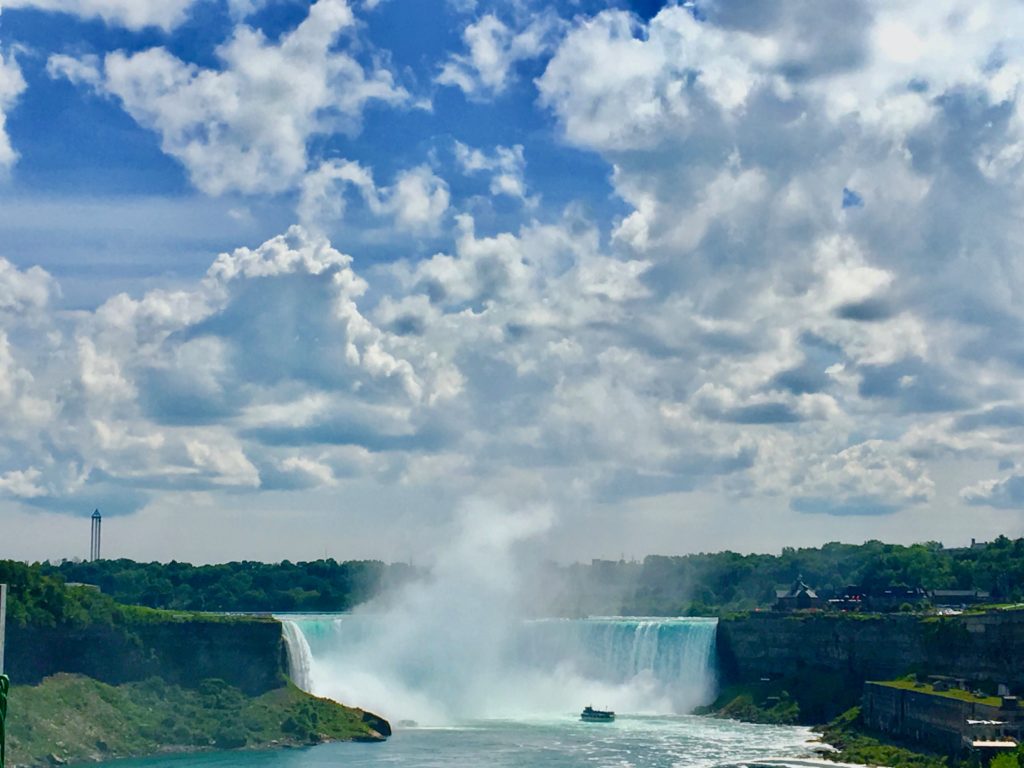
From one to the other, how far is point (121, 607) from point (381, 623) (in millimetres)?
23080

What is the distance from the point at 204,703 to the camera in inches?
3157

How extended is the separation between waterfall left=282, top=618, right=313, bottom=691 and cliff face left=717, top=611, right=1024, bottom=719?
30.8 meters

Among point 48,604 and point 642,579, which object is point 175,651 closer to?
point 48,604

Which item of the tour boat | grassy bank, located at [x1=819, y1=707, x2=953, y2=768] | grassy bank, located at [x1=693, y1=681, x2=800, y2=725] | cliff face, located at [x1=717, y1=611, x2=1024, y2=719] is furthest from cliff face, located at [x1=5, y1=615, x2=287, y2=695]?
grassy bank, located at [x1=819, y1=707, x2=953, y2=768]

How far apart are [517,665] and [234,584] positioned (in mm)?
51326

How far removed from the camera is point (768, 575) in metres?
158

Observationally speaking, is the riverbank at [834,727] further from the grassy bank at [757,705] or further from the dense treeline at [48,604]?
the dense treeline at [48,604]

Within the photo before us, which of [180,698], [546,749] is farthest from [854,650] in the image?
[180,698]

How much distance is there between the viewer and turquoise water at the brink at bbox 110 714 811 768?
225 feet

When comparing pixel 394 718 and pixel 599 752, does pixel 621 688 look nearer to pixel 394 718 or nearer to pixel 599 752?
pixel 394 718

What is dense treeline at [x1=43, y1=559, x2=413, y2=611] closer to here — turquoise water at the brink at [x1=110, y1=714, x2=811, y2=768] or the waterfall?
the waterfall

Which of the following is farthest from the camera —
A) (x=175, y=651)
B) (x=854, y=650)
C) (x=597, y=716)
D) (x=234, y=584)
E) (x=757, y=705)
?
(x=234, y=584)

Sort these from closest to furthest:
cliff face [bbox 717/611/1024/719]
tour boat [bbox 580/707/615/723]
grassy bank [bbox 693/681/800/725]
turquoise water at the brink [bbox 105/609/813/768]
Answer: cliff face [bbox 717/611/1024/719] → turquoise water at the brink [bbox 105/609/813/768] → grassy bank [bbox 693/681/800/725] → tour boat [bbox 580/707/615/723]

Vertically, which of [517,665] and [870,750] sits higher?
[517,665]
